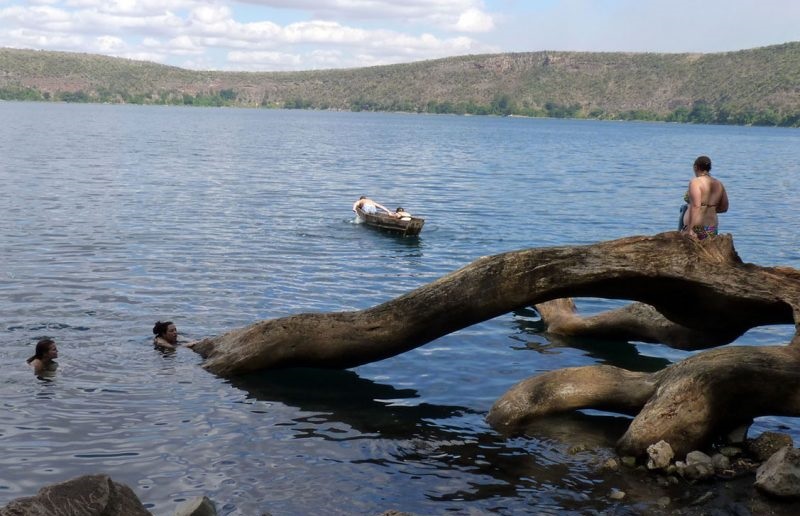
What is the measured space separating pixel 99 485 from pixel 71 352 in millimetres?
8986

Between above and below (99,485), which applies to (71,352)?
below

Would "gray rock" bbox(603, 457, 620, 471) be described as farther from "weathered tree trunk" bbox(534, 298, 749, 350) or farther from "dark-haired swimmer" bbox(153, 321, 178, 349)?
"dark-haired swimmer" bbox(153, 321, 178, 349)

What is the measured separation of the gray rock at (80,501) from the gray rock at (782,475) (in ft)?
21.0

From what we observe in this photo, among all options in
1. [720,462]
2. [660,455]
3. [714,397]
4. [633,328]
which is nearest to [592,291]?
[714,397]

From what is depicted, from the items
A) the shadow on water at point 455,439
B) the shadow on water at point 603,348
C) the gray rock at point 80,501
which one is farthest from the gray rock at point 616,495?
the shadow on water at point 603,348

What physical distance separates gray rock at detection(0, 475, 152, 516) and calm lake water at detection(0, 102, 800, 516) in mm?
2206

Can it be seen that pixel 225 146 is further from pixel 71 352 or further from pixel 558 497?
pixel 558 497

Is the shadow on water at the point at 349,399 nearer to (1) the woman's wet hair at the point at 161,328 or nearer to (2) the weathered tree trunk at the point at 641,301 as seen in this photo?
(2) the weathered tree trunk at the point at 641,301

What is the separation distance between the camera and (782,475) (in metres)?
9.97

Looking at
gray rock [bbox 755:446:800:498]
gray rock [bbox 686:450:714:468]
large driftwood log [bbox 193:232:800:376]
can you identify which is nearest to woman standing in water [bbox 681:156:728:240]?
large driftwood log [bbox 193:232:800:376]

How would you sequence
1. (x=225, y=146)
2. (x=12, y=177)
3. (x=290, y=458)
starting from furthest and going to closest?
(x=225, y=146) < (x=12, y=177) < (x=290, y=458)

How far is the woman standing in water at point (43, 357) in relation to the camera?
14.8m

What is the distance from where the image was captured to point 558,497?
34.4ft

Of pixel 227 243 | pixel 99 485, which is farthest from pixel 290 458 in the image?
pixel 227 243
